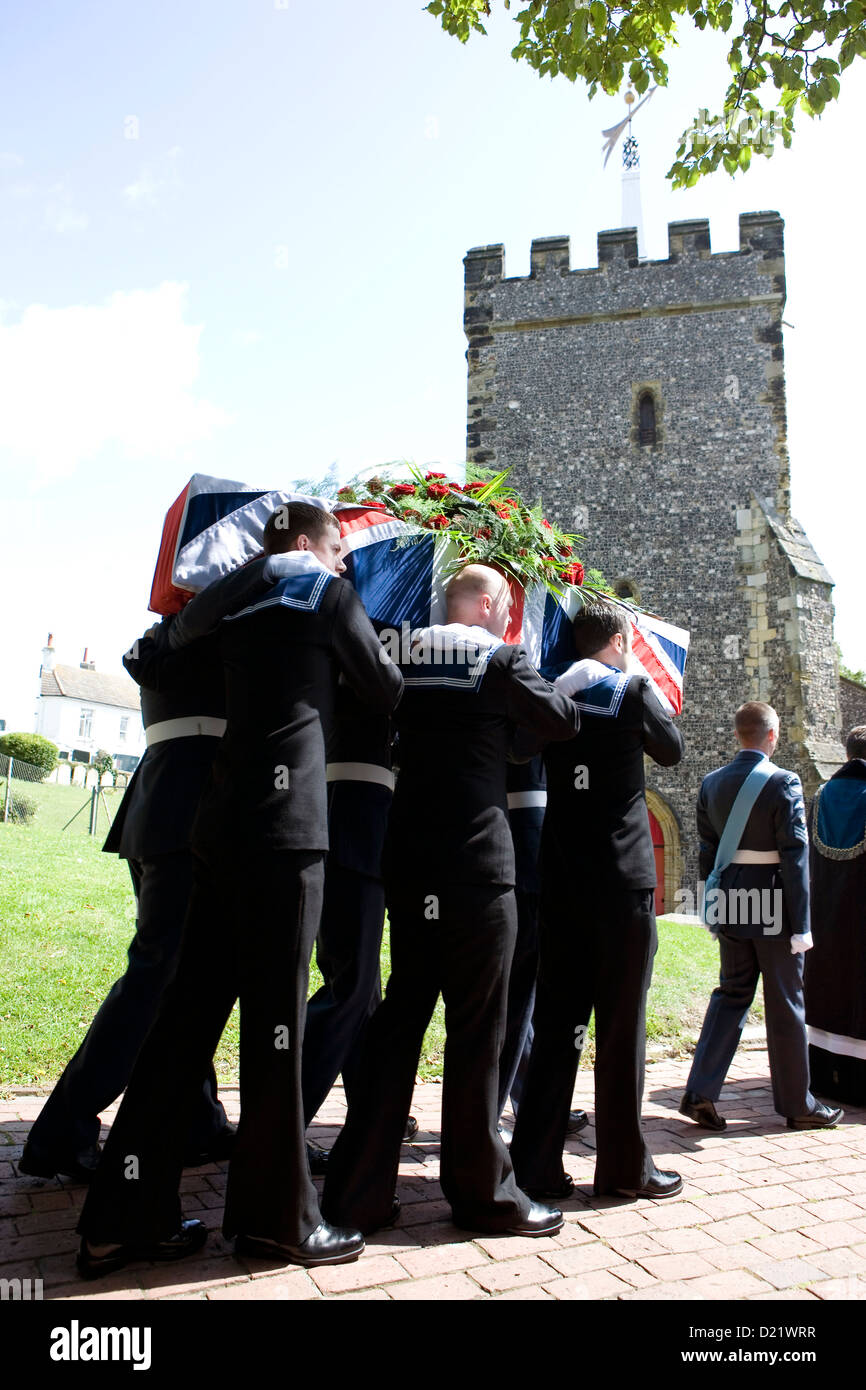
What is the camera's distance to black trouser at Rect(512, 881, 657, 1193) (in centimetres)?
354

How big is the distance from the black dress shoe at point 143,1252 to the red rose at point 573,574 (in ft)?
9.99

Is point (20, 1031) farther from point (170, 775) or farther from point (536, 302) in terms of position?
point (536, 302)

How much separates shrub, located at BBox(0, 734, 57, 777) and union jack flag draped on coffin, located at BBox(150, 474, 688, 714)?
1245 inches

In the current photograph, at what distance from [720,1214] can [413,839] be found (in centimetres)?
178

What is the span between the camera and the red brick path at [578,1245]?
2740 millimetres

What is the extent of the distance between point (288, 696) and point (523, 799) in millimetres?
1795

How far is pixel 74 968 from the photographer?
6793 mm

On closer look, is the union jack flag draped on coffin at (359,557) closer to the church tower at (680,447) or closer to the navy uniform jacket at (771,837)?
the navy uniform jacket at (771,837)

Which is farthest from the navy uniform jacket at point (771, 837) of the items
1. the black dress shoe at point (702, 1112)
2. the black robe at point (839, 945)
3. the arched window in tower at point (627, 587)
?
the arched window in tower at point (627, 587)

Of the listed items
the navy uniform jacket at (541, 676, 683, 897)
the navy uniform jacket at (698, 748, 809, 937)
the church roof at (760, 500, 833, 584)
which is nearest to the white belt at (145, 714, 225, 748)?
the navy uniform jacket at (541, 676, 683, 897)

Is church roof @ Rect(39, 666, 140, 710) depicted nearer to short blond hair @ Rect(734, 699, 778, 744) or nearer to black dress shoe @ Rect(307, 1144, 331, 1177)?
short blond hair @ Rect(734, 699, 778, 744)

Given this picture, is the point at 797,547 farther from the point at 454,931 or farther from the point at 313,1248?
the point at 313,1248

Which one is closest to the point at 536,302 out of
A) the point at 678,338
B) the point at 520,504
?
the point at 678,338

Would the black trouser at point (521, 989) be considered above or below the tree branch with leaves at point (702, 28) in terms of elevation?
below
